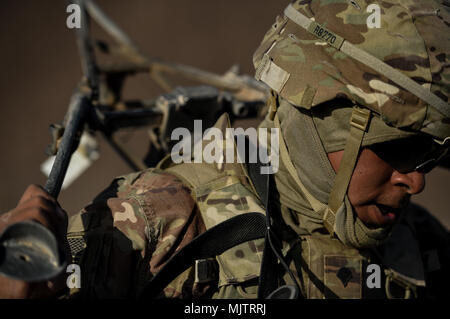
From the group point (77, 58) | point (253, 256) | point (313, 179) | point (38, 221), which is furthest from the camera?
point (77, 58)

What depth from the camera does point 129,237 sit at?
189 cm

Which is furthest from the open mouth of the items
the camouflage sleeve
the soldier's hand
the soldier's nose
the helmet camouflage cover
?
the soldier's hand

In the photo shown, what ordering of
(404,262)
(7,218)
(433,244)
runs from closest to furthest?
(7,218), (404,262), (433,244)

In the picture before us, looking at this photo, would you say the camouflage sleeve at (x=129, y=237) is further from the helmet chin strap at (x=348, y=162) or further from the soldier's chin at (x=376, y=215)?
the soldier's chin at (x=376, y=215)

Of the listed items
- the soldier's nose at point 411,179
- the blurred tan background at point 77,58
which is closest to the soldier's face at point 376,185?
the soldier's nose at point 411,179

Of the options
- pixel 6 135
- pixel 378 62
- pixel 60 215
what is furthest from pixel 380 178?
pixel 6 135

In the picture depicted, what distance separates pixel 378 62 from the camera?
6.10ft

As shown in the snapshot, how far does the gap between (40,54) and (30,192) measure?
6275 millimetres

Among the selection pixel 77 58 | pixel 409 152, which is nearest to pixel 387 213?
pixel 409 152

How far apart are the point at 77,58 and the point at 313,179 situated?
19.3 ft

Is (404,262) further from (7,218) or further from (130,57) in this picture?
(130,57)

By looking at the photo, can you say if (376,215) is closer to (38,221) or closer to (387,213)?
(387,213)

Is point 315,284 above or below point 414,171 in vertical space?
below

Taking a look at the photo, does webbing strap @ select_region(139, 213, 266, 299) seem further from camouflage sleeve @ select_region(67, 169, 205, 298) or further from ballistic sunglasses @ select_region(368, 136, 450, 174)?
ballistic sunglasses @ select_region(368, 136, 450, 174)
